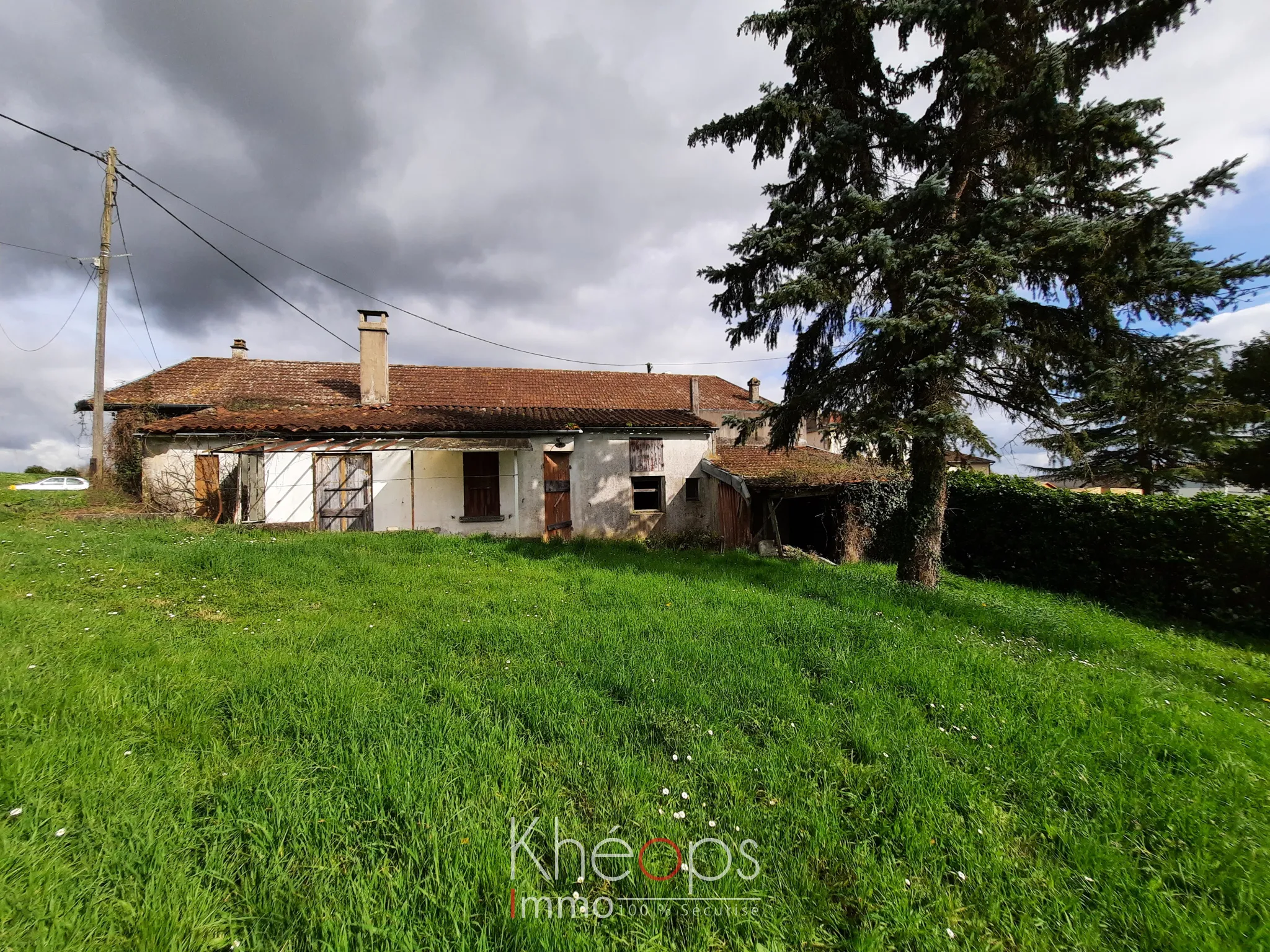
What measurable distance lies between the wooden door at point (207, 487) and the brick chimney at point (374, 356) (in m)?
3.73

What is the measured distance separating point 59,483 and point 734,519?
3369 centimetres

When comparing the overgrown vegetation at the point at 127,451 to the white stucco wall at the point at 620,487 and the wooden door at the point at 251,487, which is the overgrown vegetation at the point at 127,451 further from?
the white stucco wall at the point at 620,487

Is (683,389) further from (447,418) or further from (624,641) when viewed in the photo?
(624,641)

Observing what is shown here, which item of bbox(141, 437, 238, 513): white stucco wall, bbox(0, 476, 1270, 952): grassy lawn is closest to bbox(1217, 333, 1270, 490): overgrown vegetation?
bbox(0, 476, 1270, 952): grassy lawn

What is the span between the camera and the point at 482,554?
7785mm

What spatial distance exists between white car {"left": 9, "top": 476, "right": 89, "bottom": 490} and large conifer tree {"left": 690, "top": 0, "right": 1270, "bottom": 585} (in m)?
32.5

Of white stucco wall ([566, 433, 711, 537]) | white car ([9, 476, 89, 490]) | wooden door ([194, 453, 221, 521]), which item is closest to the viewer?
wooden door ([194, 453, 221, 521])

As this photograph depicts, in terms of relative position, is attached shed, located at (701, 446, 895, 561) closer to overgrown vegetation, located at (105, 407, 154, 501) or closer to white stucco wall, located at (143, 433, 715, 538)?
white stucco wall, located at (143, 433, 715, 538)

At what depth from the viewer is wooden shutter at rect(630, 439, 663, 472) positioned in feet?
43.3

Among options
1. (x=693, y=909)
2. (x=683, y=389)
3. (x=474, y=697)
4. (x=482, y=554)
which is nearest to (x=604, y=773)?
(x=693, y=909)

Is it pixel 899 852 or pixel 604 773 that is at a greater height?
pixel 604 773

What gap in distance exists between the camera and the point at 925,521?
6895 mm

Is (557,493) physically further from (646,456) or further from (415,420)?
(415,420)

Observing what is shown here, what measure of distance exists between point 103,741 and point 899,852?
13.4 feet
